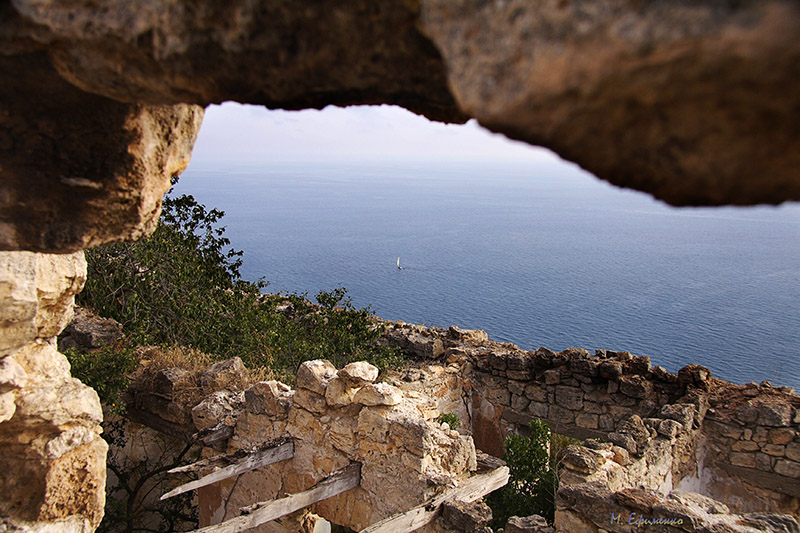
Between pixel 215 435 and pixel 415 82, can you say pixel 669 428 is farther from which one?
pixel 415 82

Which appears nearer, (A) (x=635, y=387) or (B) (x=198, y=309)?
(A) (x=635, y=387)

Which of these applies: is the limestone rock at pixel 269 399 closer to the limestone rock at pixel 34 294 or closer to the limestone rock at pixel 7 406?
the limestone rock at pixel 34 294

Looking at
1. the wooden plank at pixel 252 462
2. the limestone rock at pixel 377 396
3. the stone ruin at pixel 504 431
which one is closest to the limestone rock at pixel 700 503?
the stone ruin at pixel 504 431

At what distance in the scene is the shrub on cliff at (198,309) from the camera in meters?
10.6

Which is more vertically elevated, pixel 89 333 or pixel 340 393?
pixel 340 393

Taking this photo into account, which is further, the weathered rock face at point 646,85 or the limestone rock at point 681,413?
the limestone rock at point 681,413

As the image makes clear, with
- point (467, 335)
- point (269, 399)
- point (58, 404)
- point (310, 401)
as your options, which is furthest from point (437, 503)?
point (467, 335)

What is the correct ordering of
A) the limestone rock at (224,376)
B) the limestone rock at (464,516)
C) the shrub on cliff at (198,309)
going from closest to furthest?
the limestone rock at (464,516) → the limestone rock at (224,376) → the shrub on cliff at (198,309)

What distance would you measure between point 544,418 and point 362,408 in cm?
584

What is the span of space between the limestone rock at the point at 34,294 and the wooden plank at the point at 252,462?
2912 mm

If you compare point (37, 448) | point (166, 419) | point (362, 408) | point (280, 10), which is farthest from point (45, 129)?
point (166, 419)

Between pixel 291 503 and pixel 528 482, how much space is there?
4.12m

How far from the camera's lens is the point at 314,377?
6.02 m

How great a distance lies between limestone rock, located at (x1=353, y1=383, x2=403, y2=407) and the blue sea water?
10.9 feet
